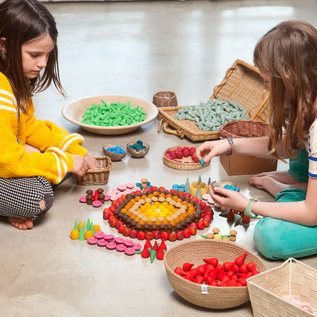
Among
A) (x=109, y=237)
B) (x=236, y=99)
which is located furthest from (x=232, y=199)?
(x=236, y=99)

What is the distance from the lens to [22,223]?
2.28 metres

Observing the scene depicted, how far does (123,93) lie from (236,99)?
3.08ft

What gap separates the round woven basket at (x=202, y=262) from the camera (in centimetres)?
168

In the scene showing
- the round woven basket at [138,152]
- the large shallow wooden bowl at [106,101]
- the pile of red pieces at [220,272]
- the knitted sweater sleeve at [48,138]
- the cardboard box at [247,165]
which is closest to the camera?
the pile of red pieces at [220,272]

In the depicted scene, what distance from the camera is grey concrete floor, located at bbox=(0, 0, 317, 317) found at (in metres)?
1.85

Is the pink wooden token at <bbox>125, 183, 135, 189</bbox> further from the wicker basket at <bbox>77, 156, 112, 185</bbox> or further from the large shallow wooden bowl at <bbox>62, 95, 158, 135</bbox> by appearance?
the large shallow wooden bowl at <bbox>62, 95, 158, 135</bbox>

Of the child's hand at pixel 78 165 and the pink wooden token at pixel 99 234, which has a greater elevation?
the child's hand at pixel 78 165

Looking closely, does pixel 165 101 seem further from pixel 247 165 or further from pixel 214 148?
pixel 214 148

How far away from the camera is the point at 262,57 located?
6.10 feet

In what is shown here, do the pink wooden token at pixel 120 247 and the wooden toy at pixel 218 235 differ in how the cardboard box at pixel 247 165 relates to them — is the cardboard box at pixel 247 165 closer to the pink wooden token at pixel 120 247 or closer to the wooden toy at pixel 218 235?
the wooden toy at pixel 218 235

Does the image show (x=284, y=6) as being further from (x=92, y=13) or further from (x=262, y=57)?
(x=262, y=57)

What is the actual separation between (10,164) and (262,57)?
44.0 inches

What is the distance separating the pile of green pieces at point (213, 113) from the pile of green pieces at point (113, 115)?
0.91 feet

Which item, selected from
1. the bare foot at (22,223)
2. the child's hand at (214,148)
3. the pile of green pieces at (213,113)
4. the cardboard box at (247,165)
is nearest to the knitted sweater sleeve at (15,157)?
the bare foot at (22,223)
